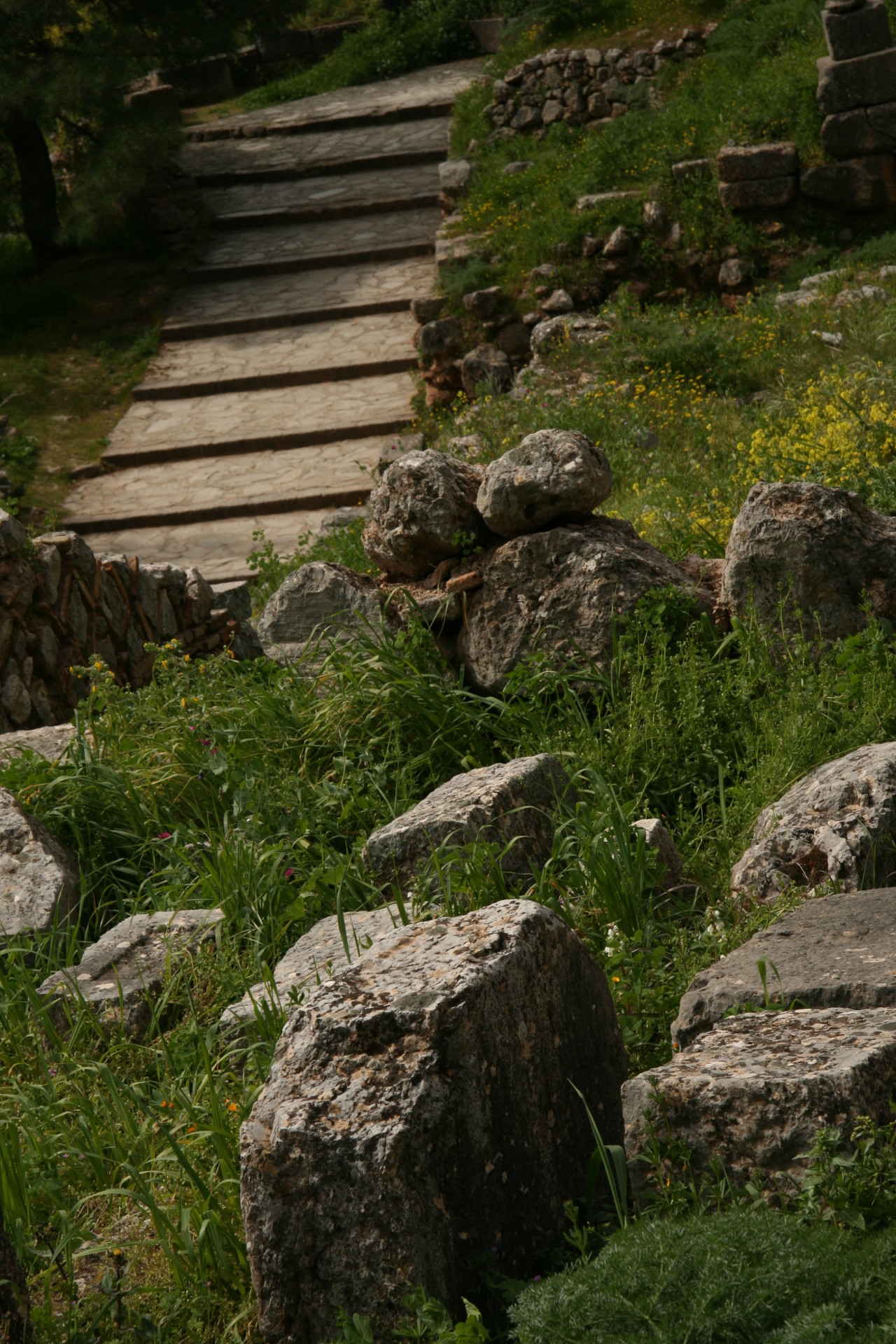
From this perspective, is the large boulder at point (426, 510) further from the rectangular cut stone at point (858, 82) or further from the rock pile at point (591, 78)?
the rock pile at point (591, 78)

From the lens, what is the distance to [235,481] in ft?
35.0

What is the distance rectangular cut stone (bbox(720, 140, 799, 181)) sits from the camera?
34.5ft

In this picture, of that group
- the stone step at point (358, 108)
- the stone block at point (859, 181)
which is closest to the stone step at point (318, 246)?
the stone step at point (358, 108)

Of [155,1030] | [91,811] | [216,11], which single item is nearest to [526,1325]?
[155,1030]

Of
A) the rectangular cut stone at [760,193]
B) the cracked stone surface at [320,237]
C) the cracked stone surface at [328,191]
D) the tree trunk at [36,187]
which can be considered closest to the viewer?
the rectangular cut stone at [760,193]

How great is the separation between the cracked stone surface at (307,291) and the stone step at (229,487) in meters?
2.54

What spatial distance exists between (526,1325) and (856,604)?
2907 millimetres

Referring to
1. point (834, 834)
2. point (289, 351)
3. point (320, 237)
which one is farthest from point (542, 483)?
point (320, 237)

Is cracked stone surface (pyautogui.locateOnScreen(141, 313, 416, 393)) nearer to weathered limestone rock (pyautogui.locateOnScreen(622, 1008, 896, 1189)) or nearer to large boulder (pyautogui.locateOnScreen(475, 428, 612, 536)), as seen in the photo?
large boulder (pyautogui.locateOnScreen(475, 428, 612, 536))

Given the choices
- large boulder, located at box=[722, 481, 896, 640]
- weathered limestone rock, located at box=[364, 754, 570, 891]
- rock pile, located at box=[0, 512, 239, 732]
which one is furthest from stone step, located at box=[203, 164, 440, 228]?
weathered limestone rock, located at box=[364, 754, 570, 891]

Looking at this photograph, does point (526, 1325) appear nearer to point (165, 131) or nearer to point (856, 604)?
point (856, 604)

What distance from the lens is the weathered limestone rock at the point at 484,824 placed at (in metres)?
3.28

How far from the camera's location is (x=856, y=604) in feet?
13.5

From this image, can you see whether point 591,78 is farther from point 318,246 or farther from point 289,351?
point 289,351
